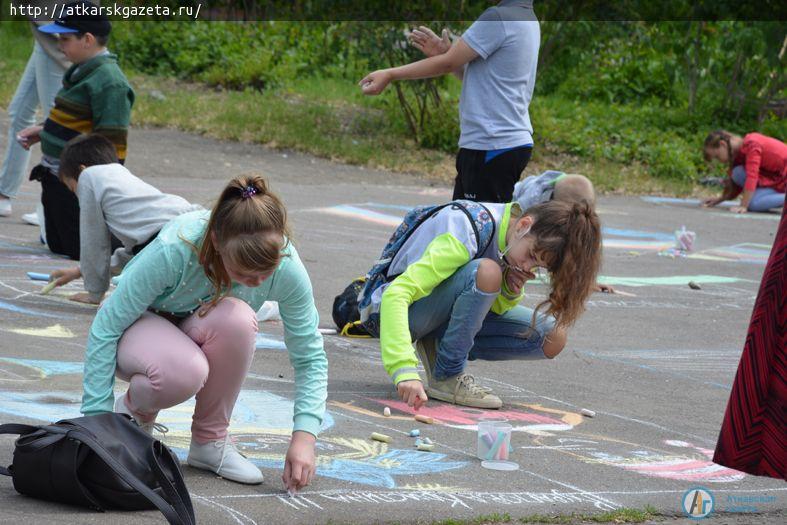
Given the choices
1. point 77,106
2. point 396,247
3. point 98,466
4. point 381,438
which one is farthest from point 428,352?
point 77,106

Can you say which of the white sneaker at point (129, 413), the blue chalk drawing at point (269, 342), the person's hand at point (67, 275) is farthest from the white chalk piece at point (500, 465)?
the person's hand at point (67, 275)

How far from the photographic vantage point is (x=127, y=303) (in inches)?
105

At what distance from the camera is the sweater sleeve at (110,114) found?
5199mm

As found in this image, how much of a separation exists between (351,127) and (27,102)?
4926mm

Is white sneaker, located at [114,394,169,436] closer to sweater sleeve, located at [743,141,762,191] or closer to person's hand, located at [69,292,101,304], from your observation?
person's hand, located at [69,292,101,304]

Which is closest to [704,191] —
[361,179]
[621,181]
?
[621,181]

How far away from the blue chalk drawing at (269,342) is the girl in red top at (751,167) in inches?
247

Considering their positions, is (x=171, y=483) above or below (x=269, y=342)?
above

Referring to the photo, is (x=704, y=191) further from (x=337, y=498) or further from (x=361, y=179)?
(x=337, y=498)

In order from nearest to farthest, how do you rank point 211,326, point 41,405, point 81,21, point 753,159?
point 211,326 < point 41,405 < point 81,21 < point 753,159

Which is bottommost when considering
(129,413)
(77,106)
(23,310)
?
(23,310)

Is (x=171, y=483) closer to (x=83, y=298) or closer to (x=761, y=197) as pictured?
(x=83, y=298)

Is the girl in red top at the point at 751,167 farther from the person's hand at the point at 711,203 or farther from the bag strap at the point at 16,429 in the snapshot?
the bag strap at the point at 16,429

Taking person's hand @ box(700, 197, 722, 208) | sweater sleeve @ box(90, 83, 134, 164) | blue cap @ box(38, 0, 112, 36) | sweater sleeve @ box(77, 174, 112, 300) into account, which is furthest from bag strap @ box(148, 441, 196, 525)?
person's hand @ box(700, 197, 722, 208)
